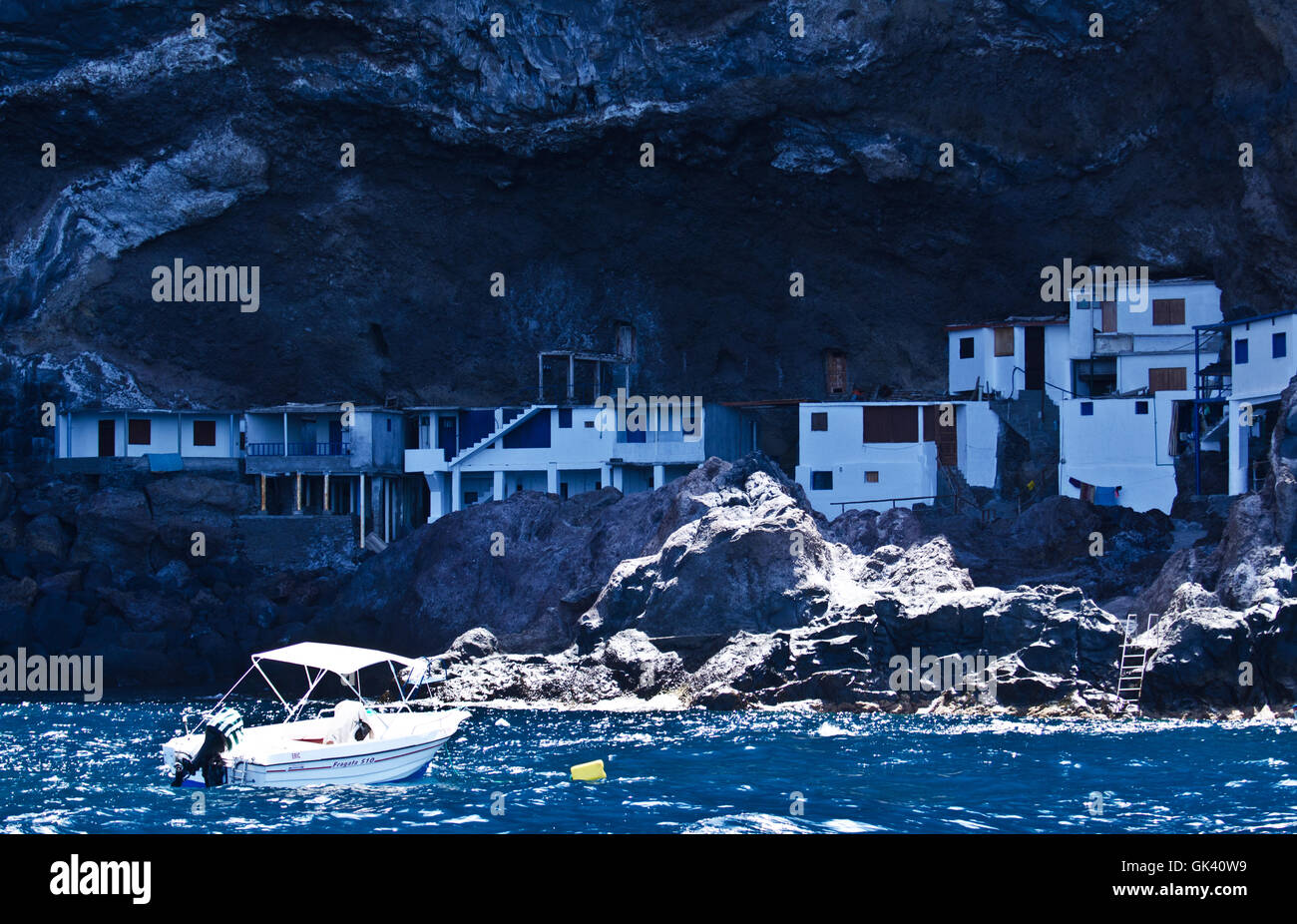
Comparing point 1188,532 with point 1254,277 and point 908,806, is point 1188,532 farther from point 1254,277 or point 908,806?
point 908,806

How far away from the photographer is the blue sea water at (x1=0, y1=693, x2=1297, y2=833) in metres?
24.6

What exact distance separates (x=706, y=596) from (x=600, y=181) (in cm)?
2678

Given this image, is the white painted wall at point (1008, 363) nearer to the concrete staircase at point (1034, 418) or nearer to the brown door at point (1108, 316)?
the concrete staircase at point (1034, 418)

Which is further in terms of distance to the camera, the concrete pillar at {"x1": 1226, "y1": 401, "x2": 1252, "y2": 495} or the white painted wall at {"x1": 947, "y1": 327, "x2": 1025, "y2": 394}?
the white painted wall at {"x1": 947, "y1": 327, "x2": 1025, "y2": 394}

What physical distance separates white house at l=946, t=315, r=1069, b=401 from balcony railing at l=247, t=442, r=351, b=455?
2522 centimetres

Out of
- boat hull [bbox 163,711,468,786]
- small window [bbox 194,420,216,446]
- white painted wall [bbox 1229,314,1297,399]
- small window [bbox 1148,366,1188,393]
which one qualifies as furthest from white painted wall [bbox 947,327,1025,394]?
boat hull [bbox 163,711,468,786]

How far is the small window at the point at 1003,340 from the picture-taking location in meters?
60.3

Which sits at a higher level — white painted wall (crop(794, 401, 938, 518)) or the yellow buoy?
white painted wall (crop(794, 401, 938, 518))

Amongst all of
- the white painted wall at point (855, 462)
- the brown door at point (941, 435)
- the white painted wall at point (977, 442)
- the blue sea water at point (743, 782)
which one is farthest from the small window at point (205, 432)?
the white painted wall at point (977, 442)

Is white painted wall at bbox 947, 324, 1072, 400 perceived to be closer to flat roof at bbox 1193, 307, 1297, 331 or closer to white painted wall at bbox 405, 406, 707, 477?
flat roof at bbox 1193, 307, 1297, 331

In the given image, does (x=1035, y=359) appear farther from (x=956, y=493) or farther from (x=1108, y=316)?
(x=956, y=493)

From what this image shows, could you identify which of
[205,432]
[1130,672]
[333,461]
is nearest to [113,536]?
[205,432]

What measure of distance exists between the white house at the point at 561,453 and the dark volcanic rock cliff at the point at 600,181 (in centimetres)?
663

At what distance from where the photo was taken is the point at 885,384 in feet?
213
